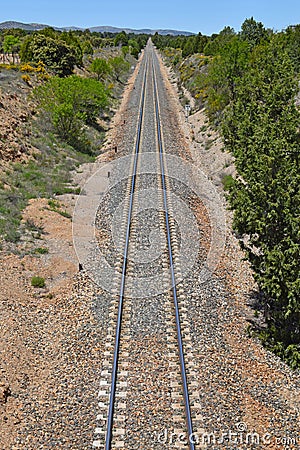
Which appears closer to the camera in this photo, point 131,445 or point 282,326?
point 131,445

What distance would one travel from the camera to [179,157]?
99.7 feet

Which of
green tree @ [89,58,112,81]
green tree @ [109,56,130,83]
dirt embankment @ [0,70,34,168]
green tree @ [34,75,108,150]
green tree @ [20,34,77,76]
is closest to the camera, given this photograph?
dirt embankment @ [0,70,34,168]

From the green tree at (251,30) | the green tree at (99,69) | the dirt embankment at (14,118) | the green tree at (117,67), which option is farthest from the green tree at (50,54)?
the green tree at (251,30)

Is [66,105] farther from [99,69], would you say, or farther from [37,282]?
[99,69]

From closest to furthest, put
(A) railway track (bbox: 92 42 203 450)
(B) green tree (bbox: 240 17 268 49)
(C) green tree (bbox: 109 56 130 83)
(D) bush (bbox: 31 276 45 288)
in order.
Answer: (A) railway track (bbox: 92 42 203 450), (D) bush (bbox: 31 276 45 288), (B) green tree (bbox: 240 17 268 49), (C) green tree (bbox: 109 56 130 83)

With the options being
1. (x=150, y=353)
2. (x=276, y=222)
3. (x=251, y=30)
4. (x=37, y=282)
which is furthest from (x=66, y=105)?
(x=251, y=30)

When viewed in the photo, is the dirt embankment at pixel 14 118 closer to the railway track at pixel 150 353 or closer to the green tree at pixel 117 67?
the railway track at pixel 150 353

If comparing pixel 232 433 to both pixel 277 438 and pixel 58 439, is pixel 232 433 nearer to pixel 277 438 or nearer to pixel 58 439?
pixel 277 438

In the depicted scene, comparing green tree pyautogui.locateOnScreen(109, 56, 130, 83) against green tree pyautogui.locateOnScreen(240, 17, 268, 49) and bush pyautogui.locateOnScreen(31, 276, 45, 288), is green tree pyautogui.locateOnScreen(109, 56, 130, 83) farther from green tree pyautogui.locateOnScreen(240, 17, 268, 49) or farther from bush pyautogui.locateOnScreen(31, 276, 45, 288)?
bush pyautogui.locateOnScreen(31, 276, 45, 288)

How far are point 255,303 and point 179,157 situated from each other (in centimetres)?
1639

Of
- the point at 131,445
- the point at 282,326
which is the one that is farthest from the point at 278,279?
the point at 131,445

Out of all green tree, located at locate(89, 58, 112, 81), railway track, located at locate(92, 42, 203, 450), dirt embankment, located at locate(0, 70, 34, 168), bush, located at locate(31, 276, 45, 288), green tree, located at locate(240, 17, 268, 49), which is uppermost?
green tree, located at locate(240, 17, 268, 49)

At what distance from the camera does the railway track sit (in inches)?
373

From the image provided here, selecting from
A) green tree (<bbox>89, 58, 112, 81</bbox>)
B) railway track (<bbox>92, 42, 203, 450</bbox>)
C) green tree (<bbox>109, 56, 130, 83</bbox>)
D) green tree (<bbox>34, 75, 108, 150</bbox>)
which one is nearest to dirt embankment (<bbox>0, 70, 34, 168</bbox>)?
green tree (<bbox>34, 75, 108, 150</bbox>)
